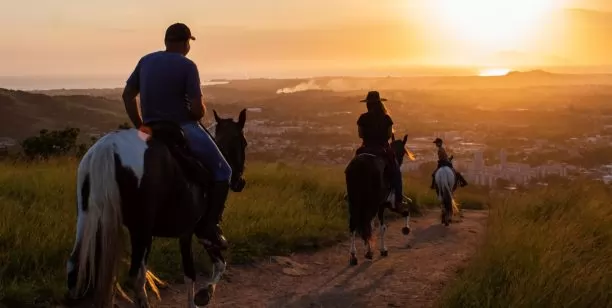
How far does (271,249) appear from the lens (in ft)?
30.4

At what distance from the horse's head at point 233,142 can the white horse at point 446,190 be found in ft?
28.3

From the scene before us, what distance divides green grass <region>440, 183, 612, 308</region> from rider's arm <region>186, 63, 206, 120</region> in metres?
3.17

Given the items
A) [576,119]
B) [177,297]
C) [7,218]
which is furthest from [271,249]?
[576,119]

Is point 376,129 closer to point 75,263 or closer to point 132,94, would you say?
point 132,94

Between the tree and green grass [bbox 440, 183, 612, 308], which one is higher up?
the tree

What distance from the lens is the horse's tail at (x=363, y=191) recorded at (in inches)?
359

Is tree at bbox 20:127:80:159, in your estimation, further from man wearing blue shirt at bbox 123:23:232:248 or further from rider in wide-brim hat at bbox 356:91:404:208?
man wearing blue shirt at bbox 123:23:232:248

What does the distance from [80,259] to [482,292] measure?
3.93 m

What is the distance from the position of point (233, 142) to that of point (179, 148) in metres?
1.40

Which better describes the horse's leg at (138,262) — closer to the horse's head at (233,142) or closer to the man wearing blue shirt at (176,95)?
the man wearing blue shirt at (176,95)

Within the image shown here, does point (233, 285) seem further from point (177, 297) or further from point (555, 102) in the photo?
point (555, 102)

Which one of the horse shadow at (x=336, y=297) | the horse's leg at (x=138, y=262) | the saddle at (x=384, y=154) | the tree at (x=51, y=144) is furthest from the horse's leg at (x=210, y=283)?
the tree at (x=51, y=144)

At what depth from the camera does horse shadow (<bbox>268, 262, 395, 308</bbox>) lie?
686 centimetres

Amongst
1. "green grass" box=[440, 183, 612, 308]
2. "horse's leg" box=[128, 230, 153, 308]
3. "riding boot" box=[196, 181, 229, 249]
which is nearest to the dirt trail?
"green grass" box=[440, 183, 612, 308]
